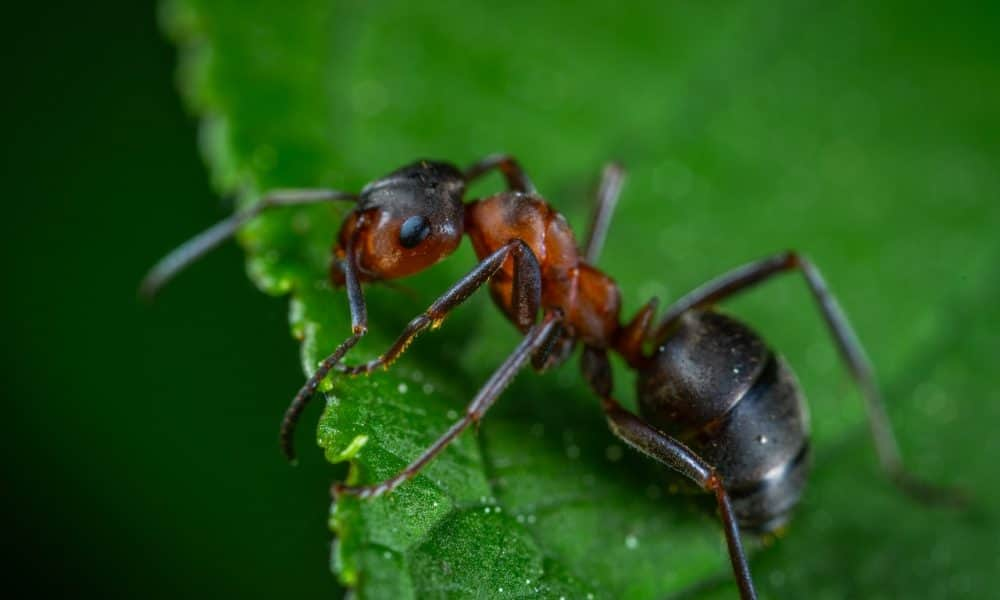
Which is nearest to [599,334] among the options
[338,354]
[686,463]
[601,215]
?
[601,215]

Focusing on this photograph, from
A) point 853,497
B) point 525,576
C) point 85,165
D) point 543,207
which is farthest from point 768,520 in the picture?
point 85,165

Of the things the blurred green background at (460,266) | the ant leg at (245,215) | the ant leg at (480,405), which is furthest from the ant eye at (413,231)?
the blurred green background at (460,266)

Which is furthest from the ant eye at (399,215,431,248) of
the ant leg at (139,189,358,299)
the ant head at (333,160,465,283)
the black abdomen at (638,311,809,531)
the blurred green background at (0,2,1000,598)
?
the black abdomen at (638,311,809,531)

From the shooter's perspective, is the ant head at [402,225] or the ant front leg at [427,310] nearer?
the ant front leg at [427,310]

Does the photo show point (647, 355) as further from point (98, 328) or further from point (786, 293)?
point (98, 328)

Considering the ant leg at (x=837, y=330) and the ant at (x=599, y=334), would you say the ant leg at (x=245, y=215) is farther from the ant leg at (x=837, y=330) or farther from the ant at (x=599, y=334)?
the ant leg at (x=837, y=330)
